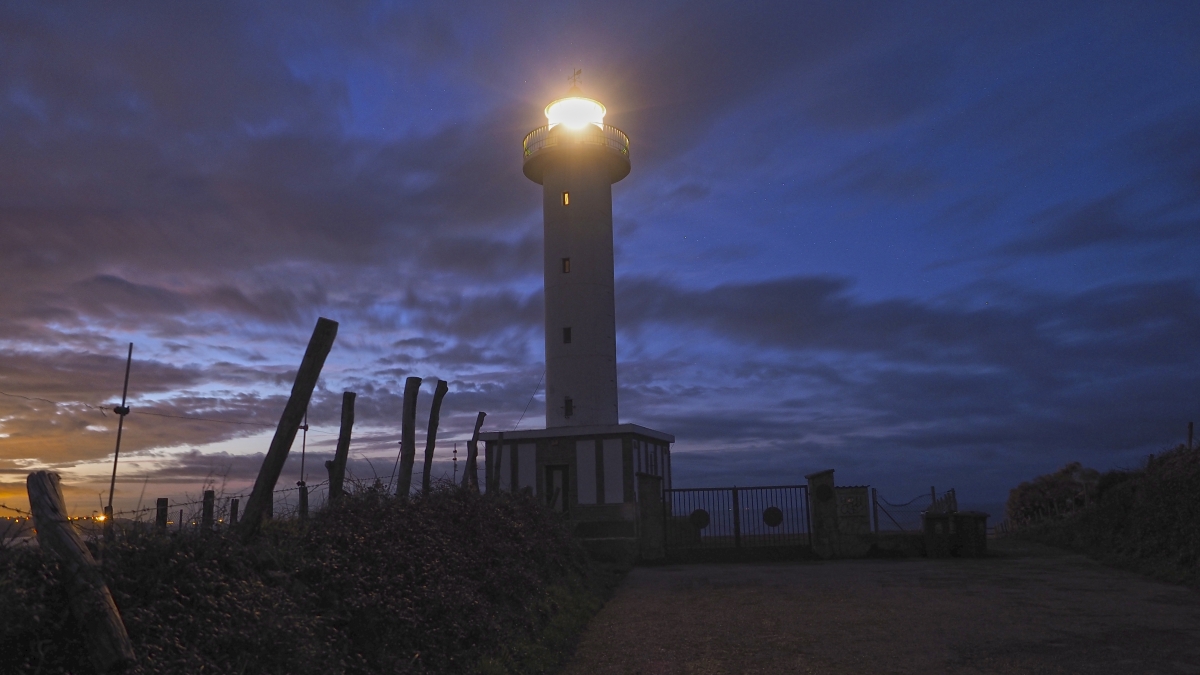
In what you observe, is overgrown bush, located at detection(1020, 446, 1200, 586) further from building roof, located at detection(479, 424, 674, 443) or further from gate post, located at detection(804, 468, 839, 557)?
building roof, located at detection(479, 424, 674, 443)

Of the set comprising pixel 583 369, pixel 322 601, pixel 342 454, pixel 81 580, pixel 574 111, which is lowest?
pixel 322 601

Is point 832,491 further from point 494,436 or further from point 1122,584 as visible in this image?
point 494,436

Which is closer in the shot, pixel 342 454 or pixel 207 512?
pixel 207 512

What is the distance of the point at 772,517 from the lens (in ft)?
78.5

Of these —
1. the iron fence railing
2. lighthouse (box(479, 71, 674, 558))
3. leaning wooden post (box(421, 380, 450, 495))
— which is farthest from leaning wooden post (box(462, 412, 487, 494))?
the iron fence railing

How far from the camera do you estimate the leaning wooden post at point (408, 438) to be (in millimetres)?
11180

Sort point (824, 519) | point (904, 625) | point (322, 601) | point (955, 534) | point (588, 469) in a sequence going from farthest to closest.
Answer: point (588, 469), point (824, 519), point (955, 534), point (904, 625), point (322, 601)

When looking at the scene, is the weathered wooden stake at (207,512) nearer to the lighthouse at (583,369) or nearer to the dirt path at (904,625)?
the dirt path at (904,625)

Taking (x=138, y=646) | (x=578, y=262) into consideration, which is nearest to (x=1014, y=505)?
(x=578, y=262)

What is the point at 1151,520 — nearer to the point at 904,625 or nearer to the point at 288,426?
the point at 904,625

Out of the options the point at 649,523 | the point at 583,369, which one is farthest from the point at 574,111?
the point at 649,523

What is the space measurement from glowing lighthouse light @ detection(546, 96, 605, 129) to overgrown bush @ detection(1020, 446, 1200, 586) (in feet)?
63.9

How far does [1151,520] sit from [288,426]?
55.9 ft

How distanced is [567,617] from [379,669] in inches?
189
